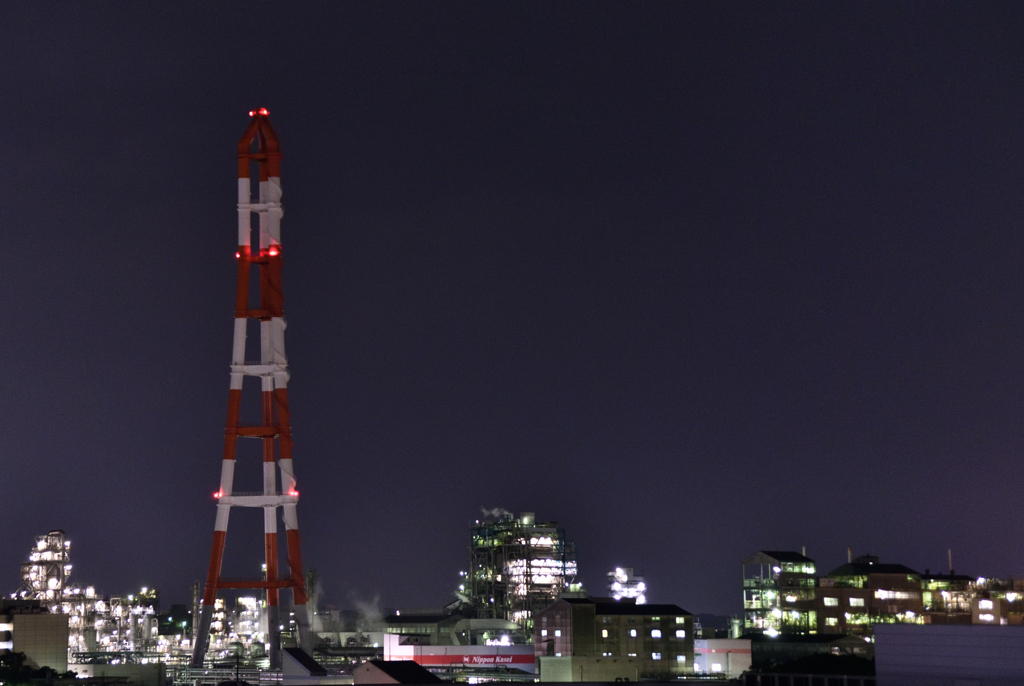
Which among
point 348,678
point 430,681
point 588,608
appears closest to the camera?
point 430,681

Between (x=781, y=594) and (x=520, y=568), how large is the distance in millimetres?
22313

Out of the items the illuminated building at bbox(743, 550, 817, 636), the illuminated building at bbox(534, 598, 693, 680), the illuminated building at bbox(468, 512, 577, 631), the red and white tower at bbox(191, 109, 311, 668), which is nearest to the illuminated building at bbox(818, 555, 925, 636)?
the illuminated building at bbox(743, 550, 817, 636)

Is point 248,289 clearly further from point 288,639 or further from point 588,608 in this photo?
point 288,639

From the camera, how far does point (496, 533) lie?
10300cm

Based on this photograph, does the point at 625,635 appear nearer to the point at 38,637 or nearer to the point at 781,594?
the point at 781,594

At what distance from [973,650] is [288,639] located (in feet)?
193

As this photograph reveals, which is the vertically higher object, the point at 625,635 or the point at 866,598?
the point at 866,598

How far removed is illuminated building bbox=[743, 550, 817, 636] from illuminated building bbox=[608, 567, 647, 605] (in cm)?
1225

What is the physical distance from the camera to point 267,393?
211 ft

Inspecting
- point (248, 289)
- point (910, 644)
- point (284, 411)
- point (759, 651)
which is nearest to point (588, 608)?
point (759, 651)

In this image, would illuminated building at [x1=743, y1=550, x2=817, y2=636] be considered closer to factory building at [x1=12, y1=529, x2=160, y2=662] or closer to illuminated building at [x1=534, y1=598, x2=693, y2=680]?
illuminated building at [x1=534, y1=598, x2=693, y2=680]

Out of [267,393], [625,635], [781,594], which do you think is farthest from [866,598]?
[267,393]

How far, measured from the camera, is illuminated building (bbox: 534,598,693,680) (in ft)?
232

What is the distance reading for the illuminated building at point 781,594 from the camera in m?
84.8
